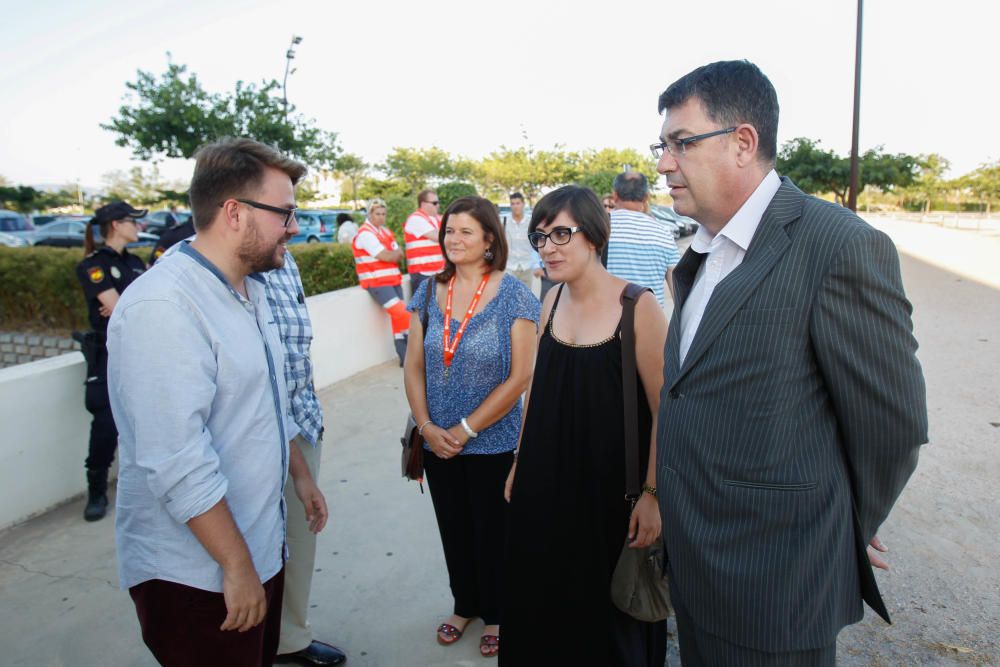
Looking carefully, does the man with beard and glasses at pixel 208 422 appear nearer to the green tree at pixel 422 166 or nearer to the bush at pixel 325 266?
the bush at pixel 325 266

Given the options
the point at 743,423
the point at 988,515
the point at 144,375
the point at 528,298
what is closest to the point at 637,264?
the point at 528,298

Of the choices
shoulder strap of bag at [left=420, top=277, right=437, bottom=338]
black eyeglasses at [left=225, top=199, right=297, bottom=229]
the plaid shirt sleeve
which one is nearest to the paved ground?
the plaid shirt sleeve

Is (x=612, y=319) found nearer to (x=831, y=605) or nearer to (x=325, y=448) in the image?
(x=831, y=605)

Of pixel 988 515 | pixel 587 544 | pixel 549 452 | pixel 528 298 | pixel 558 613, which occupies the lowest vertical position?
pixel 988 515

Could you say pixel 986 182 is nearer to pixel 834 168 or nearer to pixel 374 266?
pixel 834 168

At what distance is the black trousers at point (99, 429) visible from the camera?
161 inches

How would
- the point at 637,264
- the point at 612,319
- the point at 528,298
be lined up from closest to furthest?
the point at 612,319, the point at 528,298, the point at 637,264

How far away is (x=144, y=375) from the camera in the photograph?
4.97 ft

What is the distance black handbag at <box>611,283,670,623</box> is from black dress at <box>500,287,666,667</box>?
0.05 metres

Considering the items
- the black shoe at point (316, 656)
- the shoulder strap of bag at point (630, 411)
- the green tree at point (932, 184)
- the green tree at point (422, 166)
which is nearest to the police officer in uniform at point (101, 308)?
the black shoe at point (316, 656)

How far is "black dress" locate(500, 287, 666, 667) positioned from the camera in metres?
2.29

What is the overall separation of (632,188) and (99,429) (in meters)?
4.04

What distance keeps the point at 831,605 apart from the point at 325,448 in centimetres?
436

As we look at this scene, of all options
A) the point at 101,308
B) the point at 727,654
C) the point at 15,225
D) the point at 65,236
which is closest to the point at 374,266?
the point at 101,308
